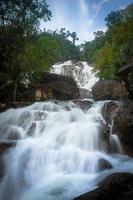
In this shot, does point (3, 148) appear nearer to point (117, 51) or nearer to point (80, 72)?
point (117, 51)

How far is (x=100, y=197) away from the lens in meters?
7.66

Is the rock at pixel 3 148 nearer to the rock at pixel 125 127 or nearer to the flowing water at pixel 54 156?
the flowing water at pixel 54 156

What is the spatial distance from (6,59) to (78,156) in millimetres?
9464

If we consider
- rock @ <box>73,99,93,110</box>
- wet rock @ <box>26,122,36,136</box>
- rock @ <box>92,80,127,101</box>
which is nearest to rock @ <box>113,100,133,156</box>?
wet rock @ <box>26,122,36,136</box>

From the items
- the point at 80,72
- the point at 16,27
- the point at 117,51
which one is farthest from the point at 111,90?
the point at 80,72

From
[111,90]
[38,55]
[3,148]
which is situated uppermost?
[38,55]

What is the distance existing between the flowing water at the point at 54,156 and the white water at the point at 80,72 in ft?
63.6

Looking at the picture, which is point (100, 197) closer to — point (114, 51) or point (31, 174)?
point (31, 174)

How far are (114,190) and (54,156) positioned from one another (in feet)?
15.0

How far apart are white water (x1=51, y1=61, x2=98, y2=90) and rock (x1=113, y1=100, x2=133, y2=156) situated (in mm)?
20390

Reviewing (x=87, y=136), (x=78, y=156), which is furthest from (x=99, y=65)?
Result: (x=78, y=156)

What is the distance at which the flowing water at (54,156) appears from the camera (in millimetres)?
10180

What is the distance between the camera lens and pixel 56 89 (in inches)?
944

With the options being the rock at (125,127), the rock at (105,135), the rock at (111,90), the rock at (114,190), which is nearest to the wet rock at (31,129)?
the rock at (105,135)
